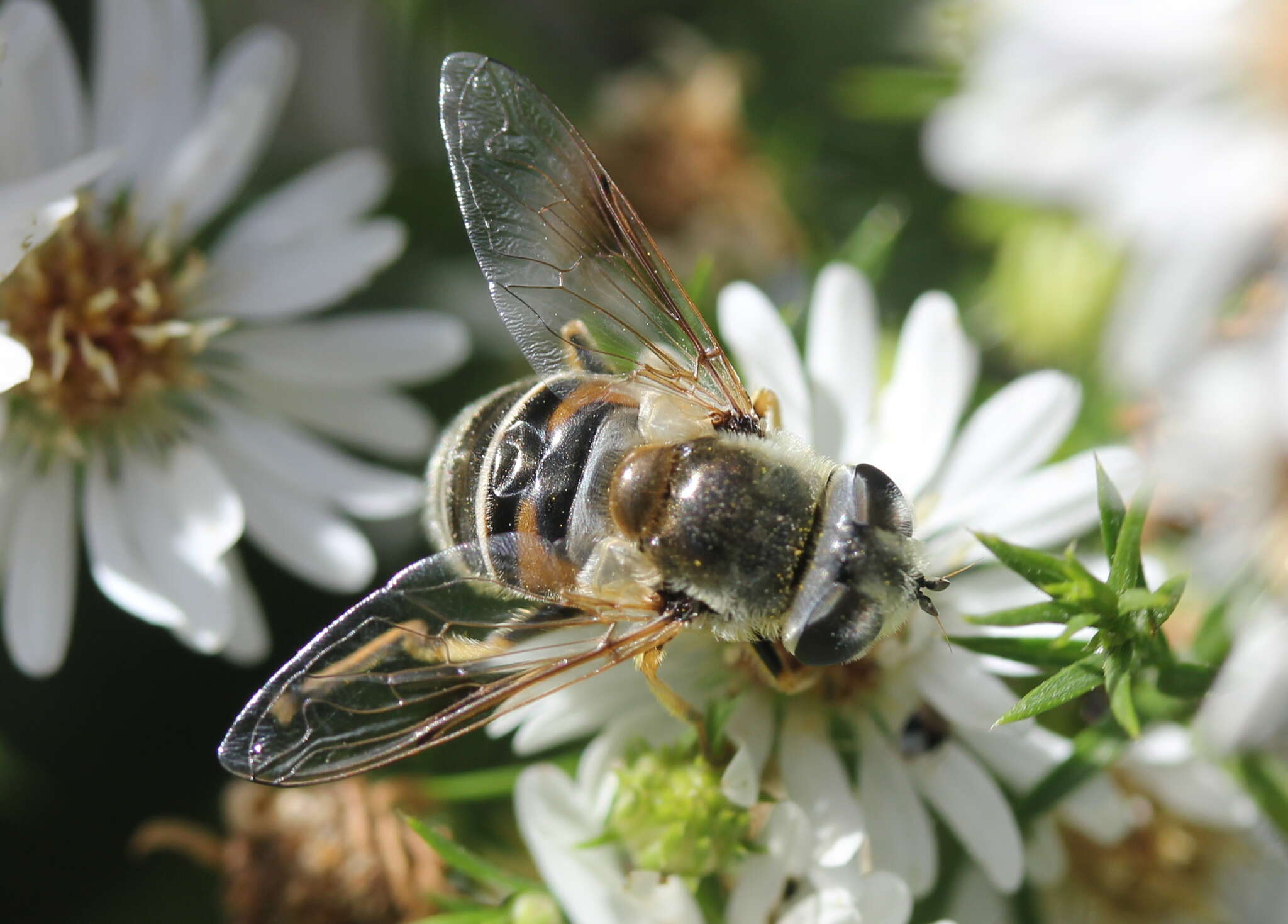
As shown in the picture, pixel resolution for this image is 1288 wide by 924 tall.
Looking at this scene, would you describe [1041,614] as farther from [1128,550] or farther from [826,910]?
[826,910]

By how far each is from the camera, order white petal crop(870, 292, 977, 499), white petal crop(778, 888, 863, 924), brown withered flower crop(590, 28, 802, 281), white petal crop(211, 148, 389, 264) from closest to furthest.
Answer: white petal crop(778, 888, 863, 924), white petal crop(870, 292, 977, 499), white petal crop(211, 148, 389, 264), brown withered flower crop(590, 28, 802, 281)

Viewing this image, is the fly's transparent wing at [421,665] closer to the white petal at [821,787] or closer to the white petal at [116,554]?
the white petal at [821,787]

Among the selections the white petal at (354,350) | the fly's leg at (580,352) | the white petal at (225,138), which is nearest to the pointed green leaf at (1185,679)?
the fly's leg at (580,352)

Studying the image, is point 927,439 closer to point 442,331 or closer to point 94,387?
point 442,331

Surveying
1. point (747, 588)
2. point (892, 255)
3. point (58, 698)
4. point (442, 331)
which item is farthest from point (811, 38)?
point (58, 698)

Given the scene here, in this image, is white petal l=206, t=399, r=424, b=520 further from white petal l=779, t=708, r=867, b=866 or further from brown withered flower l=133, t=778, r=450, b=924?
white petal l=779, t=708, r=867, b=866

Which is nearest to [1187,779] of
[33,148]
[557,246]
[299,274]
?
[557,246]

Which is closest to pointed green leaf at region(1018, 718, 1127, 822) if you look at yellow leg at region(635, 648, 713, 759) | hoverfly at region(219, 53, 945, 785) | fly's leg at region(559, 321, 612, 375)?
hoverfly at region(219, 53, 945, 785)
